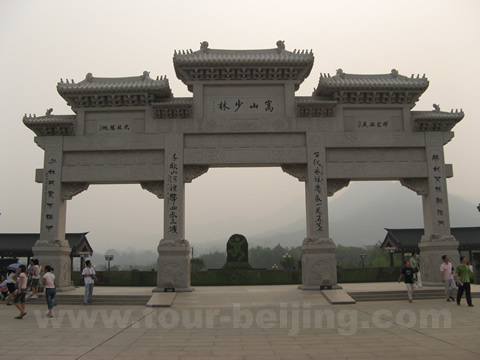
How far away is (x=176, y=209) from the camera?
14.4 meters

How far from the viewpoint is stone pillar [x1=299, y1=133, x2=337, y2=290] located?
14.1m

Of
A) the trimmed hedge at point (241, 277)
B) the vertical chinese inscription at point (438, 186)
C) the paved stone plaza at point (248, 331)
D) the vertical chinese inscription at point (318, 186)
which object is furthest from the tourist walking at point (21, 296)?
the vertical chinese inscription at point (438, 186)

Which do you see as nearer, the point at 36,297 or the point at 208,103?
the point at 36,297

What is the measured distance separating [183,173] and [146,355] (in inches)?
357

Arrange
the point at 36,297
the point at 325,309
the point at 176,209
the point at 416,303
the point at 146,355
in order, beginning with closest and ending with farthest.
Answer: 1. the point at 146,355
2. the point at 325,309
3. the point at 416,303
4. the point at 36,297
5. the point at 176,209

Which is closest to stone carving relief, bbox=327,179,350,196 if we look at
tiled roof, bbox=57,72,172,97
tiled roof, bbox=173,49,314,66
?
tiled roof, bbox=173,49,314,66

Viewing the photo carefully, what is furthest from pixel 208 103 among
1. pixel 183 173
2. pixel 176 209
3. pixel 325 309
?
pixel 325 309

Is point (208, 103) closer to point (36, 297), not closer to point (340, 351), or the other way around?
point (36, 297)

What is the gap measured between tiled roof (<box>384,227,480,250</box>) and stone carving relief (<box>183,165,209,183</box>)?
1283cm

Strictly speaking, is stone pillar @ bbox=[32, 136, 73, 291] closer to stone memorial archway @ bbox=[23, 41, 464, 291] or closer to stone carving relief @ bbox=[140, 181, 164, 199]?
stone memorial archway @ bbox=[23, 41, 464, 291]

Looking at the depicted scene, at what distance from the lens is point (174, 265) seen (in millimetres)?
14031

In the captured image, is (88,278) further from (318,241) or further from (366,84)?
(366,84)

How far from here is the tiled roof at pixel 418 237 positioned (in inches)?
901

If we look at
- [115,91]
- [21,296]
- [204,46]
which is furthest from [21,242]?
[204,46]
